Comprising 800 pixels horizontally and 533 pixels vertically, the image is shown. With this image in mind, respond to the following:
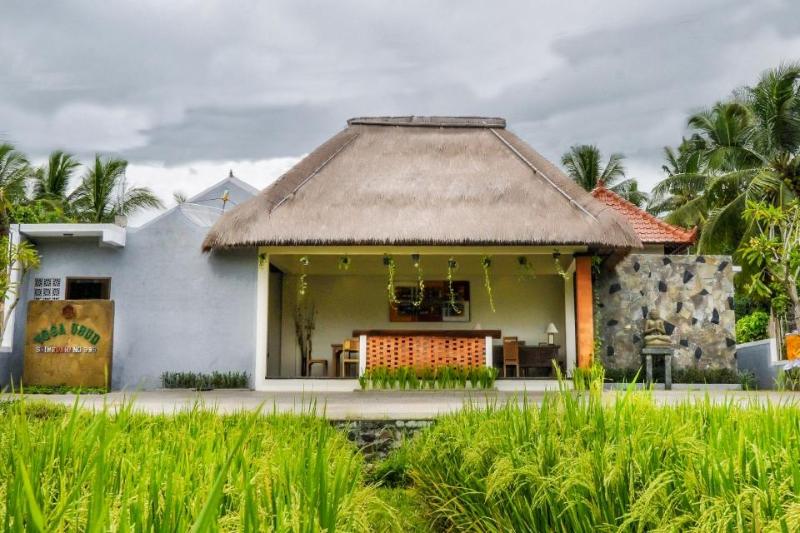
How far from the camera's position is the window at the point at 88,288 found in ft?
37.0

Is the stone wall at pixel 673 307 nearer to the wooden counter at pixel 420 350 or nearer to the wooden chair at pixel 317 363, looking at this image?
the wooden counter at pixel 420 350

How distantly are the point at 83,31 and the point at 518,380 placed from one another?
7.88m

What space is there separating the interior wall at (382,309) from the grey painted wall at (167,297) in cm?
319

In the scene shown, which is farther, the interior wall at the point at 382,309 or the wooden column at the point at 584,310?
the interior wall at the point at 382,309

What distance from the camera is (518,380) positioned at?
36.4 ft

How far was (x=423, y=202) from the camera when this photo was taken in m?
11.2

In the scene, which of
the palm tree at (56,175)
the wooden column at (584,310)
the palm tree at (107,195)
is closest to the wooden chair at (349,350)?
the wooden column at (584,310)

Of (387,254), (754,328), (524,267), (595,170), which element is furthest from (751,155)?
(387,254)

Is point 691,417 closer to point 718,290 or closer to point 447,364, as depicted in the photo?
point 447,364

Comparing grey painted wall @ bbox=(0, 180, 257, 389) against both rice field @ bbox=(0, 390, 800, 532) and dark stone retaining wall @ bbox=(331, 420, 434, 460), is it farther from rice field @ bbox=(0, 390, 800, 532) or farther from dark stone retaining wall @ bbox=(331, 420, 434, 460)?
rice field @ bbox=(0, 390, 800, 532)


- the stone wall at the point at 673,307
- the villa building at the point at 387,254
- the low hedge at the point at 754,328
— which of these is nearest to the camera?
the villa building at the point at 387,254

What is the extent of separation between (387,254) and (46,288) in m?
5.09

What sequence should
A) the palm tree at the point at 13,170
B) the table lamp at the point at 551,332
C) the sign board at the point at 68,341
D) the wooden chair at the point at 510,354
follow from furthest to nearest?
the palm tree at the point at 13,170 → the table lamp at the point at 551,332 → the wooden chair at the point at 510,354 → the sign board at the point at 68,341

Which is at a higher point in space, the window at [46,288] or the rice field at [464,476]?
the window at [46,288]
